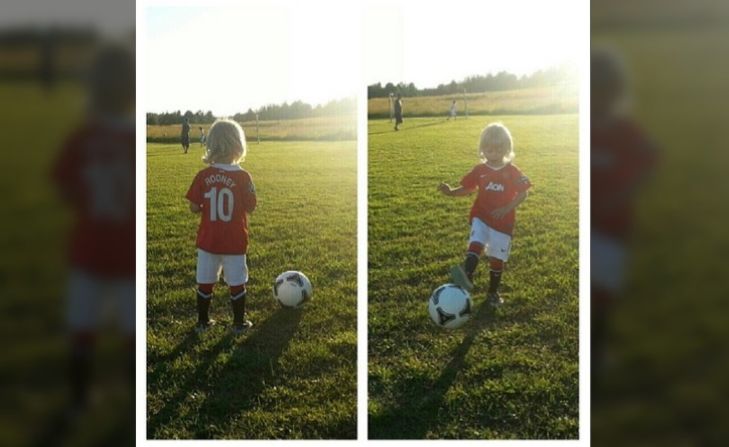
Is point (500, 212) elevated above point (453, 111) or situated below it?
below

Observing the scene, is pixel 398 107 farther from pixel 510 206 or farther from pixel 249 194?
pixel 249 194

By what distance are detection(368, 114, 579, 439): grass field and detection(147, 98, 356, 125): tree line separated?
0.77 feet

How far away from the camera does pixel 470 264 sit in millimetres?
3533

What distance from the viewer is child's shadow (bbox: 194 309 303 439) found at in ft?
11.3

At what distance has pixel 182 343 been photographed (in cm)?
356

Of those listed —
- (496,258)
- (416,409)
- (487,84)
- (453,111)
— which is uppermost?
(487,84)

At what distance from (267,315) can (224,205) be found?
0.60 metres
